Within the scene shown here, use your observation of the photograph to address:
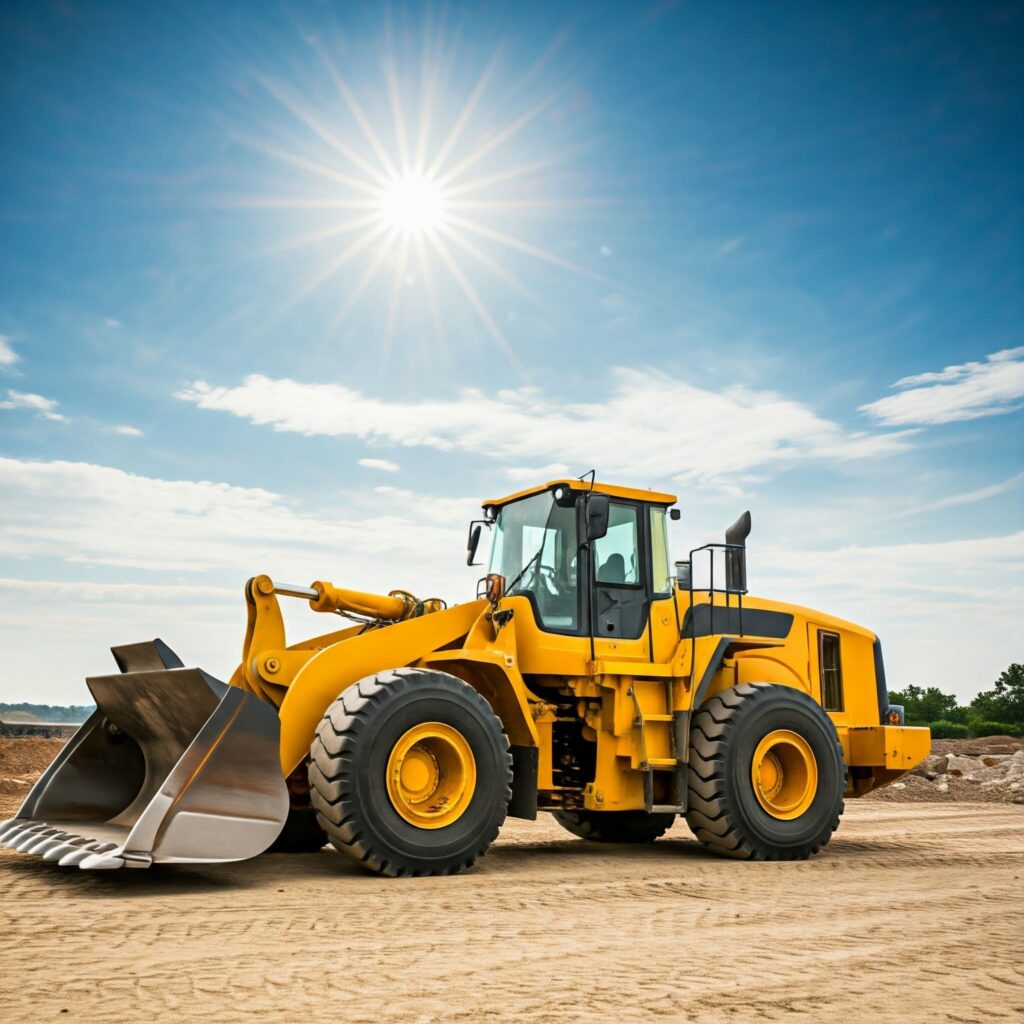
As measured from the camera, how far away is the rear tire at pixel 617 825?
11555 mm

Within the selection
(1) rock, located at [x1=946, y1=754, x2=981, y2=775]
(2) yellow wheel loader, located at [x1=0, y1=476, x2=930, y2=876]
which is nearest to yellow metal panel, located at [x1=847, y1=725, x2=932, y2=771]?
(2) yellow wheel loader, located at [x1=0, y1=476, x2=930, y2=876]

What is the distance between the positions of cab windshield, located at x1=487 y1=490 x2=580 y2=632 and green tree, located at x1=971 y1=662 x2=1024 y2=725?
37712 mm

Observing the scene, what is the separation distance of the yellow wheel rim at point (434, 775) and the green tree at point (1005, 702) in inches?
1546

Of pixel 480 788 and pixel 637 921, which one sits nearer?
pixel 637 921

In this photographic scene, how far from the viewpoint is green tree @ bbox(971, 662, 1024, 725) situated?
4506cm

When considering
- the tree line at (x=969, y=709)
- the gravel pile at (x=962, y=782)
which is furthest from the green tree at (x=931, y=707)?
the gravel pile at (x=962, y=782)

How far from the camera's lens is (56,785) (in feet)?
28.4

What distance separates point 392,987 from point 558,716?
5.11 meters

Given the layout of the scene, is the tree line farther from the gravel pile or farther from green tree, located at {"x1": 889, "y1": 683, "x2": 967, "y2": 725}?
the gravel pile

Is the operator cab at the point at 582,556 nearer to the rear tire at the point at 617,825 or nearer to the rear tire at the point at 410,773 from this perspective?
the rear tire at the point at 410,773

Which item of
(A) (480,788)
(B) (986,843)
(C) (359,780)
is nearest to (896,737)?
(B) (986,843)

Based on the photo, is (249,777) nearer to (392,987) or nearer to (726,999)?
(392,987)

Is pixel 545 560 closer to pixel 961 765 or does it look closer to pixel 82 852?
pixel 82 852

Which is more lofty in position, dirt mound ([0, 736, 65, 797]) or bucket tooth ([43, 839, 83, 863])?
dirt mound ([0, 736, 65, 797])
